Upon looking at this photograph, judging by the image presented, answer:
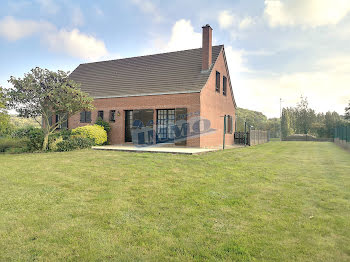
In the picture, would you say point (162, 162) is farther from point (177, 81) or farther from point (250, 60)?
point (250, 60)

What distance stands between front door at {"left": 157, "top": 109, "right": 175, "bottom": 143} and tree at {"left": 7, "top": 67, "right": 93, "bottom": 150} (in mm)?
5312

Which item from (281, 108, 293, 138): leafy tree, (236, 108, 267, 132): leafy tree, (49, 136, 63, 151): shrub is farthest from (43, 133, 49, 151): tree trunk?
(281, 108, 293, 138): leafy tree

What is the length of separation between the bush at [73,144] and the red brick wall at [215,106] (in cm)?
674

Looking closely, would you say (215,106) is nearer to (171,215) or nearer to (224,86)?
(224,86)

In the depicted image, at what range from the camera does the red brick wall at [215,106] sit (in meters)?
14.5

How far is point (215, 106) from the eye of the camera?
54.0 ft

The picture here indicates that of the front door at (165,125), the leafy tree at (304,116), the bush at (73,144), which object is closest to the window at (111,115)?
the front door at (165,125)

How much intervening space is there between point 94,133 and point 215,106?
28.2ft

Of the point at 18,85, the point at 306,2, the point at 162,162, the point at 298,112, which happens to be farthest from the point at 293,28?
the point at 298,112

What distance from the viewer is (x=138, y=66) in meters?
18.2

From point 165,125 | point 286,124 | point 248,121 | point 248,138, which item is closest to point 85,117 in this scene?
point 165,125

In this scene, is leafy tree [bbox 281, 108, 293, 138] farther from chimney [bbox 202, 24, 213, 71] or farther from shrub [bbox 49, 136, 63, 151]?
shrub [bbox 49, 136, 63, 151]

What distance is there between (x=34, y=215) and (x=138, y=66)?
1606 cm

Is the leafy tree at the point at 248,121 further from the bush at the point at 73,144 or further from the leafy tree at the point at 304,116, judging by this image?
the bush at the point at 73,144
